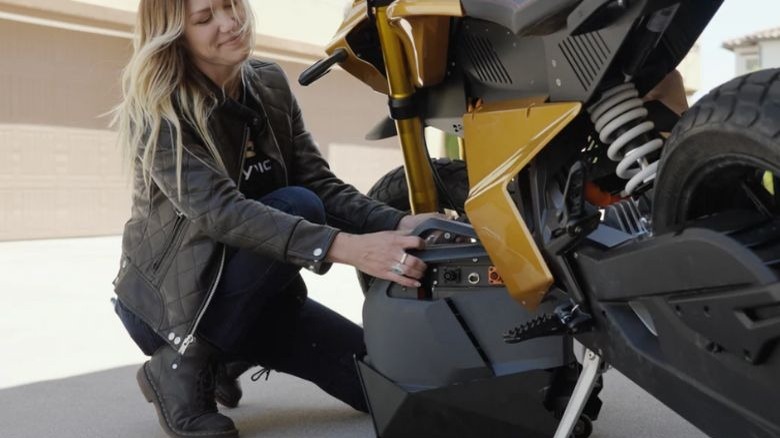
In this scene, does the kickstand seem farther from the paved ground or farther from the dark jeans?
the dark jeans

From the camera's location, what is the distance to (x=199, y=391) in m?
2.52

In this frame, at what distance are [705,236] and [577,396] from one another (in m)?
0.50

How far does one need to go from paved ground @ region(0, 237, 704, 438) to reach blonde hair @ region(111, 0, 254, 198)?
2.38ft

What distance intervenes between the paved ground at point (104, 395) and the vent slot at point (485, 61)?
1032mm

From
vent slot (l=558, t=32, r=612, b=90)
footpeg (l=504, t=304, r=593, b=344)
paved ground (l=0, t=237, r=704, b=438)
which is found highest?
vent slot (l=558, t=32, r=612, b=90)

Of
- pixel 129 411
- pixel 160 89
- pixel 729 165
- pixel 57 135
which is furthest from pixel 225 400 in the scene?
pixel 57 135

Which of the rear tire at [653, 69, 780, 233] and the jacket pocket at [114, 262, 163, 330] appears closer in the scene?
the rear tire at [653, 69, 780, 233]

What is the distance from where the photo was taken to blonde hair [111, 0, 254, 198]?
7.83ft

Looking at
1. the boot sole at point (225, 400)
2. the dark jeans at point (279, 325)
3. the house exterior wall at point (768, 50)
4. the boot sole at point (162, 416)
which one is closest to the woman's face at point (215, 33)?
the dark jeans at point (279, 325)

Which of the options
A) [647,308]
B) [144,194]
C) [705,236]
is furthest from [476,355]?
[144,194]

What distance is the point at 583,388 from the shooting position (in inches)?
67.1

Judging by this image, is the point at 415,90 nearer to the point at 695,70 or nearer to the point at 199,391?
the point at 199,391

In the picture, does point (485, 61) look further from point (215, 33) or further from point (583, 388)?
point (215, 33)

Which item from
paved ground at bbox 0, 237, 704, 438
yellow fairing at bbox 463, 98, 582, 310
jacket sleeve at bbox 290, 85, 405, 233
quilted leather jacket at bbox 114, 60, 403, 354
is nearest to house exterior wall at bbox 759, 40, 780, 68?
paved ground at bbox 0, 237, 704, 438
